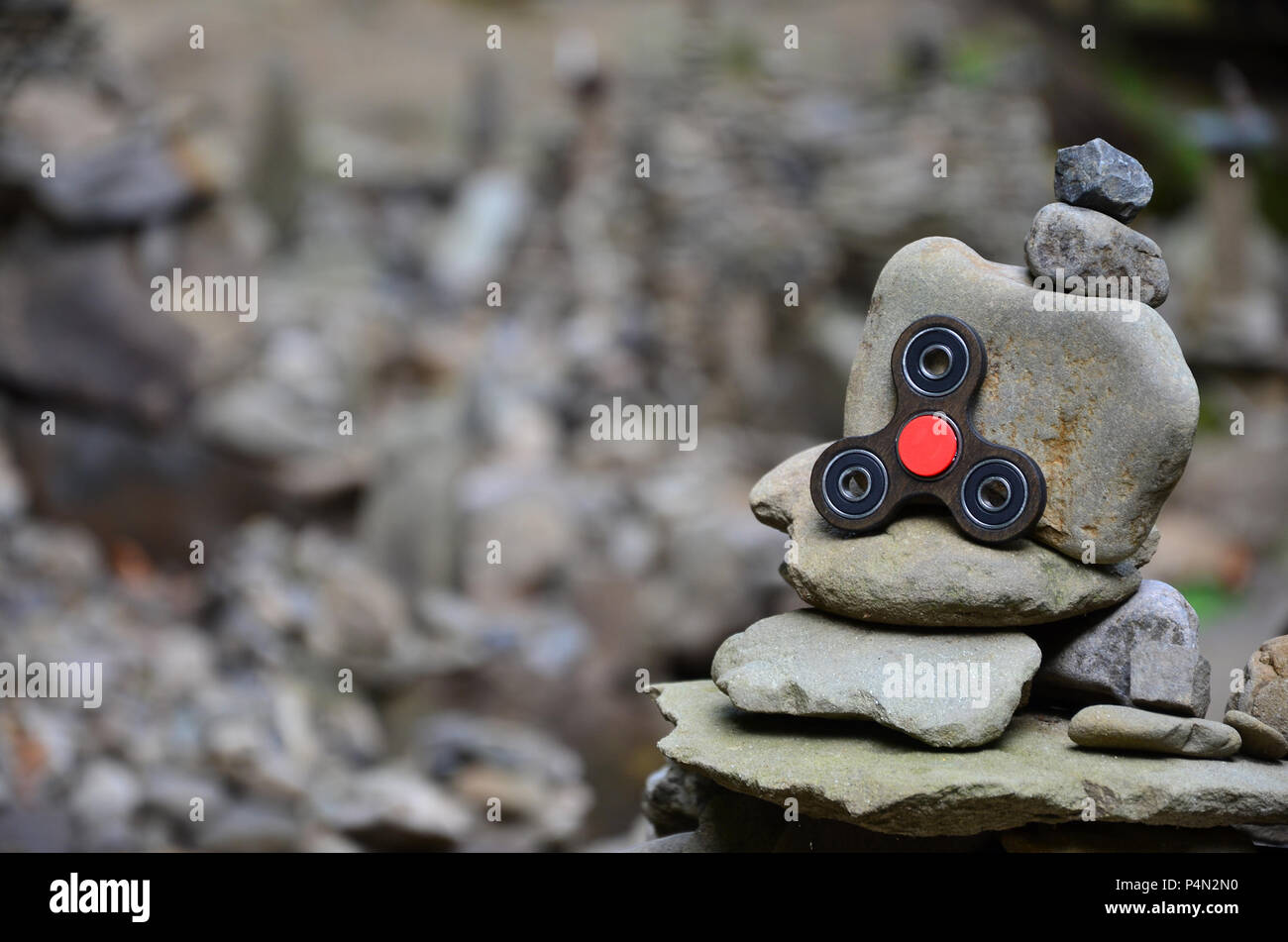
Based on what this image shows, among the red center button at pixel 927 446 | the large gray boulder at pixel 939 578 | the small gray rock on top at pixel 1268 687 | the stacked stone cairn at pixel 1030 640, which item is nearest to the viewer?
the stacked stone cairn at pixel 1030 640

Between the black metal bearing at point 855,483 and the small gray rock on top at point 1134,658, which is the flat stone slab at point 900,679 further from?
the black metal bearing at point 855,483

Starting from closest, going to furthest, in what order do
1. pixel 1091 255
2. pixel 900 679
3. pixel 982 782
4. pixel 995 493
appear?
pixel 982 782 → pixel 900 679 → pixel 995 493 → pixel 1091 255

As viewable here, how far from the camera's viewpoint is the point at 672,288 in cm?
1703

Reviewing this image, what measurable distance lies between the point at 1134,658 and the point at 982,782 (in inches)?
33.5

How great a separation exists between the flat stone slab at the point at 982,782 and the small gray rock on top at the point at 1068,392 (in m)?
0.73

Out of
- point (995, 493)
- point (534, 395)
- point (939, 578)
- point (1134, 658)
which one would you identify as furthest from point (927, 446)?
point (534, 395)

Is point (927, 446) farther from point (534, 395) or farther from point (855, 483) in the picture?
point (534, 395)

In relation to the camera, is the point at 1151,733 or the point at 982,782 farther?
the point at 1151,733

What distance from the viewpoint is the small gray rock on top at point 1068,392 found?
13.3 ft

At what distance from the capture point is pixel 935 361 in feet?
14.3

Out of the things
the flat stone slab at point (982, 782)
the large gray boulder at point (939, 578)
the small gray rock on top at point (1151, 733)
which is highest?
the large gray boulder at point (939, 578)

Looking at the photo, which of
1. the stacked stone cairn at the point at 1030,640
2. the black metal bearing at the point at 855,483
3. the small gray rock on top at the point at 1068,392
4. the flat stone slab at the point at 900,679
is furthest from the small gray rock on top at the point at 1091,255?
the flat stone slab at the point at 900,679

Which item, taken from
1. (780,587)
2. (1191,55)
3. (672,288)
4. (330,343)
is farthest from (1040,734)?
(1191,55)

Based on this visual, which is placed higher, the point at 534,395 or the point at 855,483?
the point at 534,395
